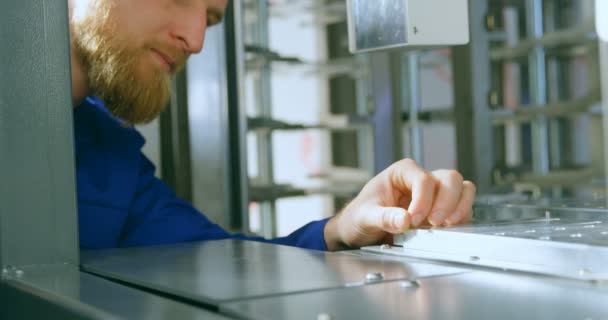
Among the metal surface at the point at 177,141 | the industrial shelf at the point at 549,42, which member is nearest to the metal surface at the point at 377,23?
the metal surface at the point at 177,141

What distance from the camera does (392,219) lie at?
0.78 m

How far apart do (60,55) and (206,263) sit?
23 cm

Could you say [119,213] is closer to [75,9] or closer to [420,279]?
[75,9]

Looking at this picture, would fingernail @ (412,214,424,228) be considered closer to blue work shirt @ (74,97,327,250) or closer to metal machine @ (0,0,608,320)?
metal machine @ (0,0,608,320)

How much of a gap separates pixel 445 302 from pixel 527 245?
164 millimetres

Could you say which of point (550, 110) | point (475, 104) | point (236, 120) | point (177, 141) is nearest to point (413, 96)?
point (475, 104)

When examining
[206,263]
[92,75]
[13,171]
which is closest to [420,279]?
[206,263]

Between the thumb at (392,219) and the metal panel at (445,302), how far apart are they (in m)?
0.24

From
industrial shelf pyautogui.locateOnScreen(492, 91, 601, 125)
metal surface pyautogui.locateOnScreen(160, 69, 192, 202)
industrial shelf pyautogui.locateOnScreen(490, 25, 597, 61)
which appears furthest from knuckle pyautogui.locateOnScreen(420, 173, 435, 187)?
industrial shelf pyautogui.locateOnScreen(490, 25, 597, 61)

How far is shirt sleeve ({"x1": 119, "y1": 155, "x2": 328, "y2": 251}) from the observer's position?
1074 millimetres

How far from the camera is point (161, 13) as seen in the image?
1139 millimetres

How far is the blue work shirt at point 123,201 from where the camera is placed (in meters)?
1.06

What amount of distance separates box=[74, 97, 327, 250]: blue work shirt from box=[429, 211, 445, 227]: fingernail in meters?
0.22

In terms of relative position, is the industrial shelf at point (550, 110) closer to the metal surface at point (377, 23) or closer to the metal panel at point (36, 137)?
the metal surface at point (377, 23)
